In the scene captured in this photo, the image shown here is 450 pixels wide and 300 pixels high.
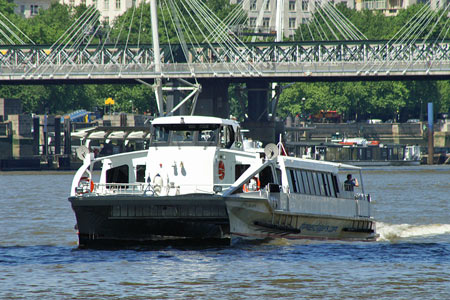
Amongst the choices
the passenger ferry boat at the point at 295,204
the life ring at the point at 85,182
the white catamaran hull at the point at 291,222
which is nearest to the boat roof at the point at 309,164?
the passenger ferry boat at the point at 295,204

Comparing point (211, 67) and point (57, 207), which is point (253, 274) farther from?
point (211, 67)

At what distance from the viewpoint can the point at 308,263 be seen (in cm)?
3262

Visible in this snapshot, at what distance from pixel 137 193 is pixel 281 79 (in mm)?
93780

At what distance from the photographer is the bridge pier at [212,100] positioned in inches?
5103

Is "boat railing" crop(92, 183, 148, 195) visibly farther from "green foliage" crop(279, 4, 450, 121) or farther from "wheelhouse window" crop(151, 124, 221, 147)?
"green foliage" crop(279, 4, 450, 121)

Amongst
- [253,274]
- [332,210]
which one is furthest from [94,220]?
[332,210]

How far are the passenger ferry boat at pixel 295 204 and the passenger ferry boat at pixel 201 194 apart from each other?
34 millimetres

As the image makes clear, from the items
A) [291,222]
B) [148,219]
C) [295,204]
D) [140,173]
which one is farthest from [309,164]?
[148,219]

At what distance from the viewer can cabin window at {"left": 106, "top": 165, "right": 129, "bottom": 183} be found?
3828 cm

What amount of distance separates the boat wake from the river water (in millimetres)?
49

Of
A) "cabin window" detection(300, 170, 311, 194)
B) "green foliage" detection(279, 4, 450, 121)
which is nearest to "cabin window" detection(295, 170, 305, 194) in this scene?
"cabin window" detection(300, 170, 311, 194)

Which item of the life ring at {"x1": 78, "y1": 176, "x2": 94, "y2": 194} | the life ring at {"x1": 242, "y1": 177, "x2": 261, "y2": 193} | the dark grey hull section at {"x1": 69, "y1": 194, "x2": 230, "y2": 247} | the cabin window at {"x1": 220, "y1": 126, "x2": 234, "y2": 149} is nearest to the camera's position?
the dark grey hull section at {"x1": 69, "y1": 194, "x2": 230, "y2": 247}

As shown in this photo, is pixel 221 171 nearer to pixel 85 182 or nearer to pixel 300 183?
pixel 300 183

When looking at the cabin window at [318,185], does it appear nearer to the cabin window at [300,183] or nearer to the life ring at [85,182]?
the cabin window at [300,183]
